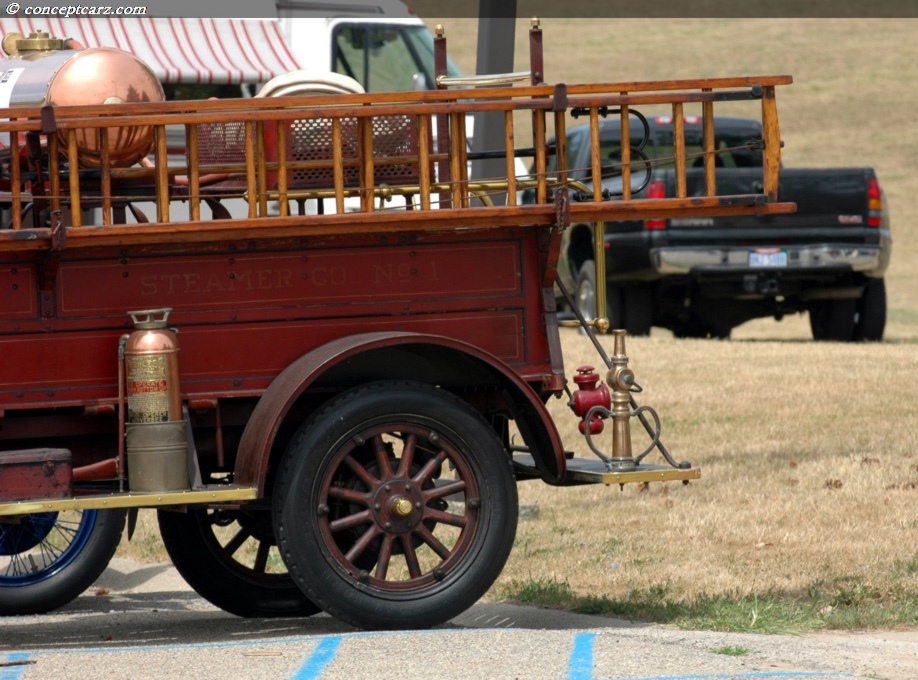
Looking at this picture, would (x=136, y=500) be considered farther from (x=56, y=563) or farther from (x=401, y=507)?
(x=56, y=563)

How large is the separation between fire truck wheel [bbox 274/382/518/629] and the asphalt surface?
153 mm

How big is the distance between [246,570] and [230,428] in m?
0.99

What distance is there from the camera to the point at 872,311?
16844mm

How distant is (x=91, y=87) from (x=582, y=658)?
3.14 m

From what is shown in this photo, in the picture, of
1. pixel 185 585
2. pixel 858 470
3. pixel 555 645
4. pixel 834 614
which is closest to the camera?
pixel 555 645

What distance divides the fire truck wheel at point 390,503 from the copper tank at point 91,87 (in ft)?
4.82

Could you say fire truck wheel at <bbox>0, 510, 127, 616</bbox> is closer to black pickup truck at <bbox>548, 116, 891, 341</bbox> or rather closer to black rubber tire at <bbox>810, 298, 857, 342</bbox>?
black pickup truck at <bbox>548, 116, 891, 341</bbox>

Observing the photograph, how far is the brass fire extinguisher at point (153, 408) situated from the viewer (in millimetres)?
6523

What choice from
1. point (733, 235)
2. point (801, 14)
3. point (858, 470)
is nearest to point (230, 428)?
point (858, 470)

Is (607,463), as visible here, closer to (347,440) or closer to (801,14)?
(347,440)

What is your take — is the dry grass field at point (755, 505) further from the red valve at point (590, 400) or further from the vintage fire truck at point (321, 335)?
the vintage fire truck at point (321, 335)

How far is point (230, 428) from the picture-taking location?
7.05 m

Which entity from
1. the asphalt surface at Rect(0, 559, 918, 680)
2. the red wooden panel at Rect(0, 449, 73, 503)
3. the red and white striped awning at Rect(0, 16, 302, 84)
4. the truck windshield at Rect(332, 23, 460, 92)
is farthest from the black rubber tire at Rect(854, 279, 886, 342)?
the red wooden panel at Rect(0, 449, 73, 503)

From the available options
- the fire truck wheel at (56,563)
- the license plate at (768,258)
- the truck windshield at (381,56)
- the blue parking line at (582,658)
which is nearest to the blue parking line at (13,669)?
the fire truck wheel at (56,563)
